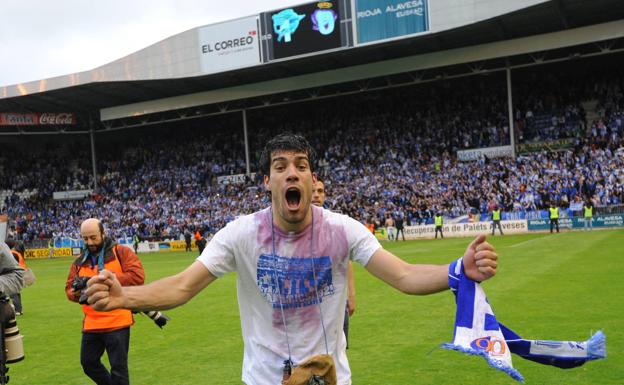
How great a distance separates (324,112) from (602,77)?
19804mm

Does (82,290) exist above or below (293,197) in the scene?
below

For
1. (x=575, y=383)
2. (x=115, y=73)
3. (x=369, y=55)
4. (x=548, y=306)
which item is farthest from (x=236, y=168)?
(x=575, y=383)

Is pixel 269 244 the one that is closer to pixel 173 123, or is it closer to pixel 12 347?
pixel 12 347

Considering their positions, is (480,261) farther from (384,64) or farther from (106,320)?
(384,64)

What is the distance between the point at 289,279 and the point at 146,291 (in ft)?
2.44

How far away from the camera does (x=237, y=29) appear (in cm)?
3925

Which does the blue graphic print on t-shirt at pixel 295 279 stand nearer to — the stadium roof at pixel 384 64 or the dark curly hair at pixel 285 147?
the dark curly hair at pixel 285 147

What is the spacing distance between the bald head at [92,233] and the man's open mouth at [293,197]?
133 inches

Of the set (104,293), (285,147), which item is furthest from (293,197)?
(104,293)

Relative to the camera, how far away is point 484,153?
38969 millimetres

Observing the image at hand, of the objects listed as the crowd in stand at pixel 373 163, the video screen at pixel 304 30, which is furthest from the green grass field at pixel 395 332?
the video screen at pixel 304 30

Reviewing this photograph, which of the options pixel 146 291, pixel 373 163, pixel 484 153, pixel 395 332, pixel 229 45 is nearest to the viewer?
pixel 146 291

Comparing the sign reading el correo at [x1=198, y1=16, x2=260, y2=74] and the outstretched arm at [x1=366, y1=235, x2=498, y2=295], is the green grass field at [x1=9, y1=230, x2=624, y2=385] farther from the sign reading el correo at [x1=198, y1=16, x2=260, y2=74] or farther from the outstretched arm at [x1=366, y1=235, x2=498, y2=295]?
the sign reading el correo at [x1=198, y1=16, x2=260, y2=74]

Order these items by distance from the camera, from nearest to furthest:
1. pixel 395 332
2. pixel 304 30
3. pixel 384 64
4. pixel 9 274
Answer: pixel 9 274 → pixel 395 332 → pixel 304 30 → pixel 384 64
